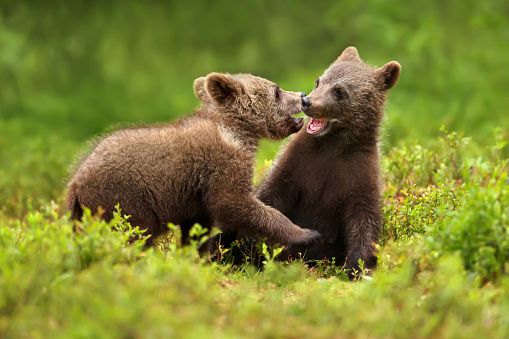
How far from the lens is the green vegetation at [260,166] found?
3533 millimetres

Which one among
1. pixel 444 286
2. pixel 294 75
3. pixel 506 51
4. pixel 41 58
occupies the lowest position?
pixel 444 286

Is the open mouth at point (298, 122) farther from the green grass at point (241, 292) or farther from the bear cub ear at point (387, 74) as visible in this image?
the green grass at point (241, 292)

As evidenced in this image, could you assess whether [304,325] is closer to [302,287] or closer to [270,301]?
[270,301]

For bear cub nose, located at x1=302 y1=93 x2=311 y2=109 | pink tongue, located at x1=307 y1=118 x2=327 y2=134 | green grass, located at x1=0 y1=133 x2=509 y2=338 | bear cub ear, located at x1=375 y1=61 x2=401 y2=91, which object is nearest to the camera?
green grass, located at x1=0 y1=133 x2=509 y2=338

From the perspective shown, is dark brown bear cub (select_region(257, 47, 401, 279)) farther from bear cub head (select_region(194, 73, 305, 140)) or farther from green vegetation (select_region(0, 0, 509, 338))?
green vegetation (select_region(0, 0, 509, 338))

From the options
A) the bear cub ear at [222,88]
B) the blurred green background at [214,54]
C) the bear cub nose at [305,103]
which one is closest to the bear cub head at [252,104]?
the bear cub ear at [222,88]

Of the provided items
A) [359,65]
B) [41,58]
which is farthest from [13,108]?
[359,65]

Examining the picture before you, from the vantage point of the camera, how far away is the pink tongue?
240 inches

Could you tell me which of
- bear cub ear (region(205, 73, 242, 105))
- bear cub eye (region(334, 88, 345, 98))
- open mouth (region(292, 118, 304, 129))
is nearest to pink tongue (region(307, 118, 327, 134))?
open mouth (region(292, 118, 304, 129))

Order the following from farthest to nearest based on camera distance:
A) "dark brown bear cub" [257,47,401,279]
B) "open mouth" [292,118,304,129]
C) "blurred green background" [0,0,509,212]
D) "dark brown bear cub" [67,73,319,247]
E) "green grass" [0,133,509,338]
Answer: "blurred green background" [0,0,509,212] → "open mouth" [292,118,304,129] → "dark brown bear cub" [257,47,401,279] → "dark brown bear cub" [67,73,319,247] → "green grass" [0,133,509,338]

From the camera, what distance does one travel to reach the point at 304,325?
3586 mm

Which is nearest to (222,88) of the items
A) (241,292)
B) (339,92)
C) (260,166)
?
(339,92)

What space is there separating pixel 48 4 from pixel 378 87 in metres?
10.9

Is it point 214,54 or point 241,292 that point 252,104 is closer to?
point 241,292
